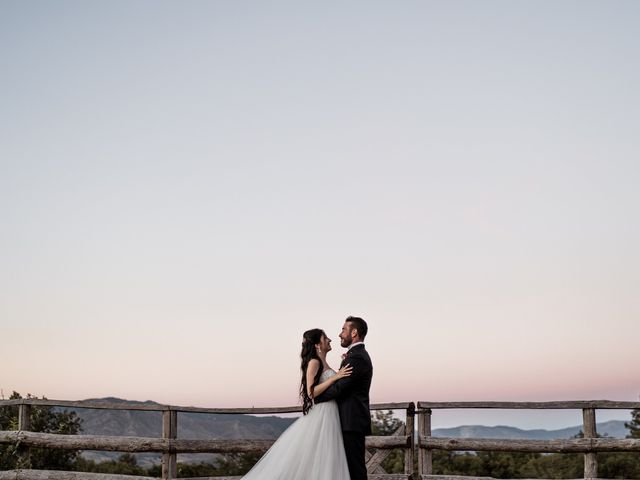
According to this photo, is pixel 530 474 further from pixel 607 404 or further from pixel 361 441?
pixel 361 441

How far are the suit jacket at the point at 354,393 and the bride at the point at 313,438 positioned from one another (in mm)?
75

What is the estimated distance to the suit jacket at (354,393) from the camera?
866cm

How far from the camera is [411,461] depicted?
A: 11695 millimetres

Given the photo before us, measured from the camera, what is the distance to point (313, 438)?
29.2 feet

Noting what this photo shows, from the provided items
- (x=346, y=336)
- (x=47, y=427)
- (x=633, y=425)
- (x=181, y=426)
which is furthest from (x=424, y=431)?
(x=181, y=426)

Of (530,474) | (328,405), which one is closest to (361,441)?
(328,405)

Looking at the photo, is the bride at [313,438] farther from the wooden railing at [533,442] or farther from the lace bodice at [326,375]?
the wooden railing at [533,442]

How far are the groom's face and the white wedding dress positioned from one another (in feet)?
1.34

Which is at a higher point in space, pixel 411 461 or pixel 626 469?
pixel 411 461

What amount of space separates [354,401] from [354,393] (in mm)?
87

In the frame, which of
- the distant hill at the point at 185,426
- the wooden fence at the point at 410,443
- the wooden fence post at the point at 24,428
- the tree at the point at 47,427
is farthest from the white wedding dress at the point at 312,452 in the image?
the distant hill at the point at 185,426

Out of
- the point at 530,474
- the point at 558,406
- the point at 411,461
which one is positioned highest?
the point at 558,406

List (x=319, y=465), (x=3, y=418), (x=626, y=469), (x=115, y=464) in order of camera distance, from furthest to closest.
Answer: (x=626, y=469) < (x=115, y=464) < (x=3, y=418) < (x=319, y=465)

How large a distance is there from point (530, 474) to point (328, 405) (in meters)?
26.1
